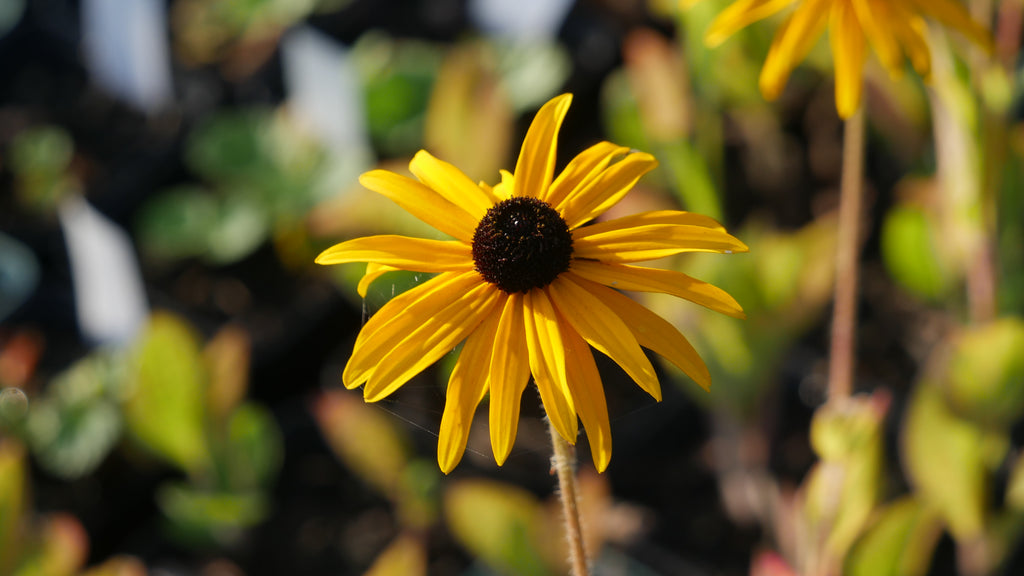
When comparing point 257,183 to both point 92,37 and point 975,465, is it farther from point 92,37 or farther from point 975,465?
point 975,465

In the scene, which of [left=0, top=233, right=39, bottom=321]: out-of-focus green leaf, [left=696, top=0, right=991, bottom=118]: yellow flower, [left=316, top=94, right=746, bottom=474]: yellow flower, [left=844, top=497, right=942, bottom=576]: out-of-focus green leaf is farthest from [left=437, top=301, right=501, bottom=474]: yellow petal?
[left=0, top=233, right=39, bottom=321]: out-of-focus green leaf

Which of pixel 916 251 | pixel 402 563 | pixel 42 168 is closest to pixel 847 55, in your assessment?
pixel 916 251

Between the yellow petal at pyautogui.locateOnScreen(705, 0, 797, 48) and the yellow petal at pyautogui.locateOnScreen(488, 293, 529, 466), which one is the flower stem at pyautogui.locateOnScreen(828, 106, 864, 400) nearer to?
the yellow petal at pyautogui.locateOnScreen(705, 0, 797, 48)

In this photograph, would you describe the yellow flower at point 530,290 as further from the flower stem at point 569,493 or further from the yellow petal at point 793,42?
the yellow petal at point 793,42

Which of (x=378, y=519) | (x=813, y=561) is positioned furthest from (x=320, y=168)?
(x=813, y=561)

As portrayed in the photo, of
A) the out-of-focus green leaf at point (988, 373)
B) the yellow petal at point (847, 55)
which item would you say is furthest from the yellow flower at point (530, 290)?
the out-of-focus green leaf at point (988, 373)

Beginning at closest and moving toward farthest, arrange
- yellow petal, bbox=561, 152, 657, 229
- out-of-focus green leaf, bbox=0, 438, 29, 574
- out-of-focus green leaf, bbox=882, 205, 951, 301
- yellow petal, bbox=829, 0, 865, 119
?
yellow petal, bbox=561, 152, 657, 229 → yellow petal, bbox=829, 0, 865, 119 → out-of-focus green leaf, bbox=0, 438, 29, 574 → out-of-focus green leaf, bbox=882, 205, 951, 301
